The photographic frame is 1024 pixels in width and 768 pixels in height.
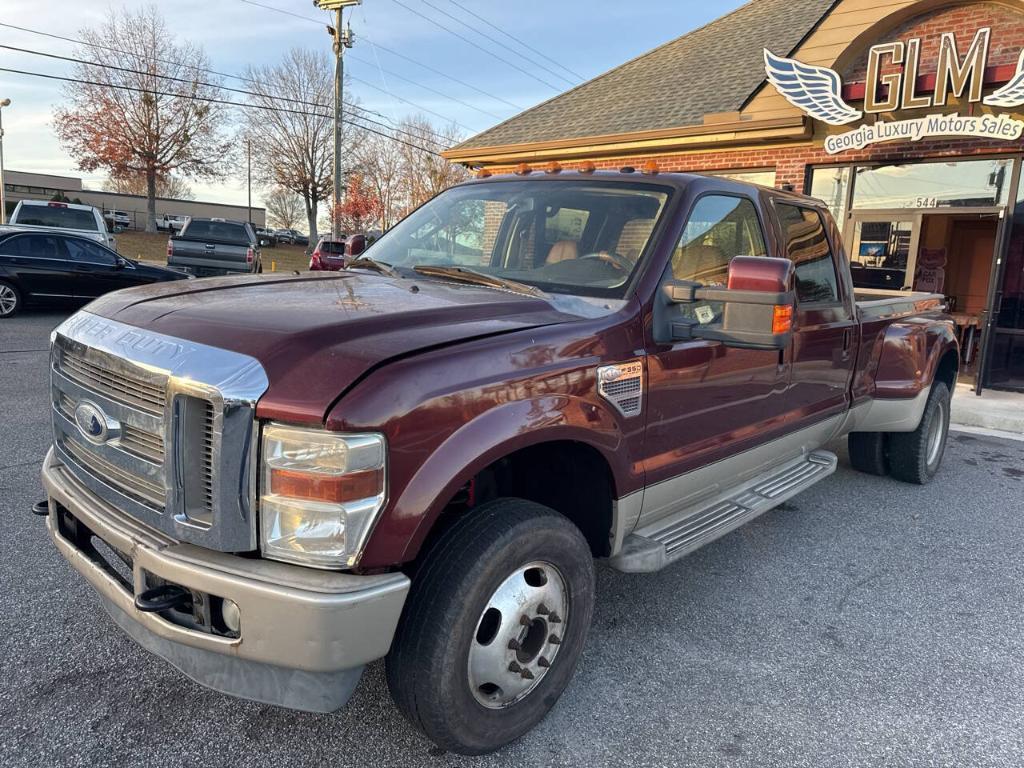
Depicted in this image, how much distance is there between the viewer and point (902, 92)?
8.41 meters

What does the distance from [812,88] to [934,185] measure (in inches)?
76.9

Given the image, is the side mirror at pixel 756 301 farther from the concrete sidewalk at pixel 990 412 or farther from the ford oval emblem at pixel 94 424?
the concrete sidewalk at pixel 990 412

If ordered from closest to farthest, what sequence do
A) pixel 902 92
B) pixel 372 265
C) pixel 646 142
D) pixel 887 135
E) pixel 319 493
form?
pixel 319 493, pixel 372 265, pixel 902 92, pixel 887 135, pixel 646 142

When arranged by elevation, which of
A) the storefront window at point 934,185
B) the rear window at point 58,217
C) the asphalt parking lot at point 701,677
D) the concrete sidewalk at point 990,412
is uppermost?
the storefront window at point 934,185

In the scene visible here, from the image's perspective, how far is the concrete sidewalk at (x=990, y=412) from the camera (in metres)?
7.56

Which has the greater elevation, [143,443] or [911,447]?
[143,443]

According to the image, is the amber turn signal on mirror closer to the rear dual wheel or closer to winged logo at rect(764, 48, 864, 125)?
the rear dual wheel

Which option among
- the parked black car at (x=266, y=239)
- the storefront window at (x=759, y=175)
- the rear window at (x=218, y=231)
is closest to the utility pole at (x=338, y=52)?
the parked black car at (x=266, y=239)

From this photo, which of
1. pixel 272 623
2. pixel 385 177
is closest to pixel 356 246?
pixel 272 623

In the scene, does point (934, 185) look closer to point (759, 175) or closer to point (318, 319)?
point (759, 175)

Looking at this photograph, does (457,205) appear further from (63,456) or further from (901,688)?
(901,688)

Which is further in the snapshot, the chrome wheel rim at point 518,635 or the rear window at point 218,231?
the rear window at point 218,231

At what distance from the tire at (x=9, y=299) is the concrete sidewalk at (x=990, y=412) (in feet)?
42.7

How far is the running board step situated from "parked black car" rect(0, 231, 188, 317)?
34.0ft
